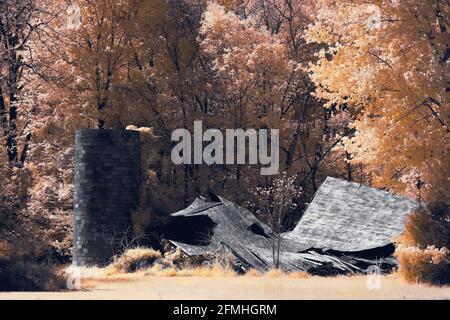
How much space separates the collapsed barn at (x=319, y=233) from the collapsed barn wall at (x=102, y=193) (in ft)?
6.54

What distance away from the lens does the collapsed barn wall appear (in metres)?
42.5

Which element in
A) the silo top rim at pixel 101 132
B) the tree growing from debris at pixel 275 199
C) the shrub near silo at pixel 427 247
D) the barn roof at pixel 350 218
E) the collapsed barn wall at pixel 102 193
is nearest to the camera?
the shrub near silo at pixel 427 247

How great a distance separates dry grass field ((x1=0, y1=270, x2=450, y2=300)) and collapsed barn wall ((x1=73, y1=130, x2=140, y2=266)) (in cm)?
287

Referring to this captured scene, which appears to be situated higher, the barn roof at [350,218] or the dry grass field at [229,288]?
the barn roof at [350,218]

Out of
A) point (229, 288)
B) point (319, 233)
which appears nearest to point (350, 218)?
point (319, 233)

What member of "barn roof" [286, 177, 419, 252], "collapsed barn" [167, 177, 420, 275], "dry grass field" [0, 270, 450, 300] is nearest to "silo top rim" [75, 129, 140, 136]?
"collapsed barn" [167, 177, 420, 275]

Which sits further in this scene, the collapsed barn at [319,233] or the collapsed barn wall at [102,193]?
the collapsed barn wall at [102,193]

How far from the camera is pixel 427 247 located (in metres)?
31.8

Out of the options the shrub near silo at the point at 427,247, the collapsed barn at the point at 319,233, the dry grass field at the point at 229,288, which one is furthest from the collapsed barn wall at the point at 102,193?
the shrub near silo at the point at 427,247

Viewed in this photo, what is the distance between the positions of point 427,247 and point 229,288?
5.44 m

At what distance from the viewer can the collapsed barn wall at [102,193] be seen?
42469 millimetres

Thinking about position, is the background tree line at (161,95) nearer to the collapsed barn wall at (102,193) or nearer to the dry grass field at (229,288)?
the collapsed barn wall at (102,193)

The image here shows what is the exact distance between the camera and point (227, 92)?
180 ft

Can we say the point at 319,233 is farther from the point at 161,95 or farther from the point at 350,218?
the point at 161,95
